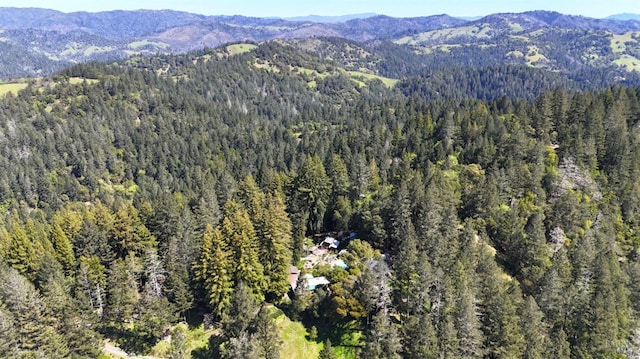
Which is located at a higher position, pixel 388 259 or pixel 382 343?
pixel 382 343

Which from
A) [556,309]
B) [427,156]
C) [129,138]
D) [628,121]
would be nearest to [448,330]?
[556,309]

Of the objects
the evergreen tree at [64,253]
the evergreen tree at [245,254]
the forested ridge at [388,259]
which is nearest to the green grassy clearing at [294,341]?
the forested ridge at [388,259]

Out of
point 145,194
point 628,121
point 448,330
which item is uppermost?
point 628,121

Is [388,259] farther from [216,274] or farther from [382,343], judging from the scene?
[216,274]

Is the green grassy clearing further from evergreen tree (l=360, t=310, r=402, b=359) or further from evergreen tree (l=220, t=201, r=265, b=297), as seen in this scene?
evergreen tree (l=360, t=310, r=402, b=359)

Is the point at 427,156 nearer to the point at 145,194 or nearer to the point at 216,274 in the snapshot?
the point at 216,274

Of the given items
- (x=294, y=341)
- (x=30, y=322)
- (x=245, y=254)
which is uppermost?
(x=245, y=254)

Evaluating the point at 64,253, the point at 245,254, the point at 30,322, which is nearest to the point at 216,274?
the point at 245,254

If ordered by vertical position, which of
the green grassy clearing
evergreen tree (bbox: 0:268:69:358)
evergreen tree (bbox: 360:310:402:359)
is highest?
evergreen tree (bbox: 0:268:69:358)

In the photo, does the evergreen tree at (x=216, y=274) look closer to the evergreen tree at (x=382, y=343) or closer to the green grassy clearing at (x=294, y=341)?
the green grassy clearing at (x=294, y=341)

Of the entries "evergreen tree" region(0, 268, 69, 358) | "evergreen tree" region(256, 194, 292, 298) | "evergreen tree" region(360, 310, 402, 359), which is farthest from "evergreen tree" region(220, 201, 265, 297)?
"evergreen tree" region(0, 268, 69, 358)

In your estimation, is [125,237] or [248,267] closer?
[248,267]
